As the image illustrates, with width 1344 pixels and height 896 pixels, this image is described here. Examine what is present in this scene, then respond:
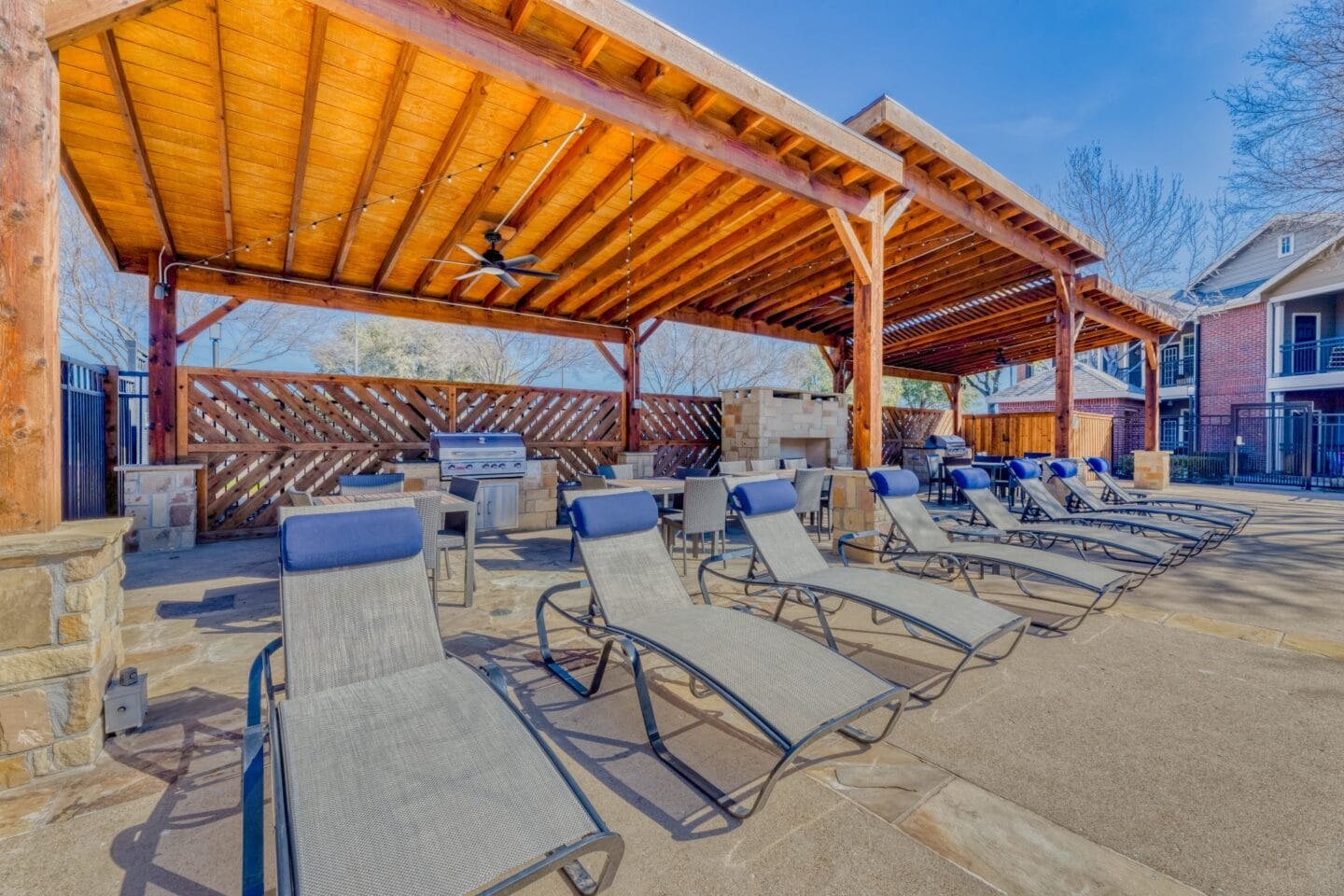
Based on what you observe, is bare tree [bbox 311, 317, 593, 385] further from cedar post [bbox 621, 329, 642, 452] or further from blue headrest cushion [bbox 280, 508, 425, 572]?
blue headrest cushion [bbox 280, 508, 425, 572]

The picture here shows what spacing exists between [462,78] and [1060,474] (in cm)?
678

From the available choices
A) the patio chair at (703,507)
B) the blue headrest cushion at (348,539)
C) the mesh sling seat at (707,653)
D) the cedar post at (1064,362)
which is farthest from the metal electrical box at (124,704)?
the cedar post at (1064,362)

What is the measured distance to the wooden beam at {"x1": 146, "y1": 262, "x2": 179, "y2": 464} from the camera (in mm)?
6043

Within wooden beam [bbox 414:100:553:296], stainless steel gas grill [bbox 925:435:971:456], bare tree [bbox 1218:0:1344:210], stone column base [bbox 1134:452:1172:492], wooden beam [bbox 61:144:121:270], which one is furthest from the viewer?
stainless steel gas grill [bbox 925:435:971:456]

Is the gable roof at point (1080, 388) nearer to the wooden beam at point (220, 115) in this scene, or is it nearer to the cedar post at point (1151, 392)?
the cedar post at point (1151, 392)

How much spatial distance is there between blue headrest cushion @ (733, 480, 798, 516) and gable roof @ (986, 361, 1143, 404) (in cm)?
1780

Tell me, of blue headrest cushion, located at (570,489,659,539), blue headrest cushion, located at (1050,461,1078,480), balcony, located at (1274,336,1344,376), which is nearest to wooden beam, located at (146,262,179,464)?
blue headrest cushion, located at (570,489,659,539)

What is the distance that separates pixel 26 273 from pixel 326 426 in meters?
5.60

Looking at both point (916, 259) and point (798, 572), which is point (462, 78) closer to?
point (798, 572)

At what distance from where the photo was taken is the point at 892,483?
4.41 m

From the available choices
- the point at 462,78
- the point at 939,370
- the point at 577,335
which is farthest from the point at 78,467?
the point at 939,370

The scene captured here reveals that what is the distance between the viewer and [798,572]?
333cm

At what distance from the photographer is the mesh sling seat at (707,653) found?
180 cm

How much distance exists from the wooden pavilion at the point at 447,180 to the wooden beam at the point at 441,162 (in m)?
0.02
